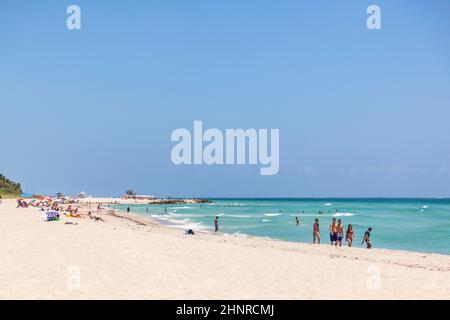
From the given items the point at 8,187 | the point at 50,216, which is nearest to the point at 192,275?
the point at 50,216

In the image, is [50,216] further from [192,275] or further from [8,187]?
[8,187]

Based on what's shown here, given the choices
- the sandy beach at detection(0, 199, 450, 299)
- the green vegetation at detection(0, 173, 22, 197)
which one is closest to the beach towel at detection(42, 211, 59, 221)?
the sandy beach at detection(0, 199, 450, 299)

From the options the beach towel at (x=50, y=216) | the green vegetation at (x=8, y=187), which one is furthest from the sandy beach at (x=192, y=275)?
the green vegetation at (x=8, y=187)

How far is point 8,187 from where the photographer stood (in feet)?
407

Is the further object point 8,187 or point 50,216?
point 8,187

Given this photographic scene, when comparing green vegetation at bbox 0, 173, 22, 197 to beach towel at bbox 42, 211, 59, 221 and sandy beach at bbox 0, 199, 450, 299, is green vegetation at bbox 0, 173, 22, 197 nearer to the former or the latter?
beach towel at bbox 42, 211, 59, 221

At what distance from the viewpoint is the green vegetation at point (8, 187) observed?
117 meters

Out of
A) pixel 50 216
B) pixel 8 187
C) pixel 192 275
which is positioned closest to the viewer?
pixel 192 275

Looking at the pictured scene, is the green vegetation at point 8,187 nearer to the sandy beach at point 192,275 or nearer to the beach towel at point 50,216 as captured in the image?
the beach towel at point 50,216

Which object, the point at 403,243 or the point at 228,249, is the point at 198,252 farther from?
the point at 403,243

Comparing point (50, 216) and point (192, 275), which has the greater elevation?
point (192, 275)

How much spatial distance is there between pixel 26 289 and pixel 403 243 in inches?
1212

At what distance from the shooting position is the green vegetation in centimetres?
11745
